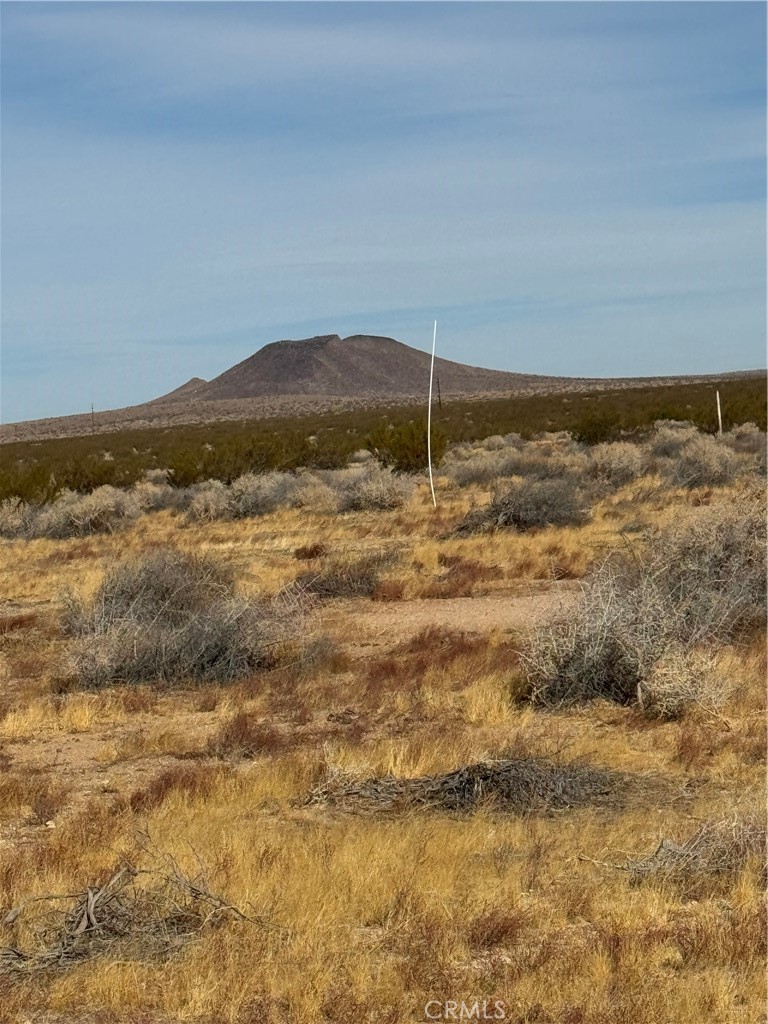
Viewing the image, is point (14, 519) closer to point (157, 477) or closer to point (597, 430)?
point (157, 477)

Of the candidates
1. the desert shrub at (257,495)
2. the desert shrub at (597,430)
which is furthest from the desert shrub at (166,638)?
the desert shrub at (597,430)

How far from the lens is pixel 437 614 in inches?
518

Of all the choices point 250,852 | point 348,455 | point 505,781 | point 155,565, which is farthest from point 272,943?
point 348,455

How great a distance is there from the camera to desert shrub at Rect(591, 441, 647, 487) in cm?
2542

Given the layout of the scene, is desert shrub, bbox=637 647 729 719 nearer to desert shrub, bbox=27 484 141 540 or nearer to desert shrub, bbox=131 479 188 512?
desert shrub, bbox=27 484 141 540

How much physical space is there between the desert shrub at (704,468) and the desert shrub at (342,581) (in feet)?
31.0

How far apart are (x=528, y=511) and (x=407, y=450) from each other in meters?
14.1

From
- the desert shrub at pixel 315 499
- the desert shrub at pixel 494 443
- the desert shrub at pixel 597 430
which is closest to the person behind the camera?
the desert shrub at pixel 315 499

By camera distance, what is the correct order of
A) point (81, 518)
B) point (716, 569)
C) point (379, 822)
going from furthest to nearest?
point (81, 518), point (716, 569), point (379, 822)

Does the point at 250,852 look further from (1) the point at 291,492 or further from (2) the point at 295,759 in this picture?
(1) the point at 291,492

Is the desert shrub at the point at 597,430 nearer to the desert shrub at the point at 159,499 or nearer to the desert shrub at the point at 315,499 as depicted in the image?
the desert shrub at the point at 315,499

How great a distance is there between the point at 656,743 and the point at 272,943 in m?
3.96

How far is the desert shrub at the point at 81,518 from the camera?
920 inches

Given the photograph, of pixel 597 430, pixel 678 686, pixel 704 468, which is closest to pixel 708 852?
pixel 678 686
